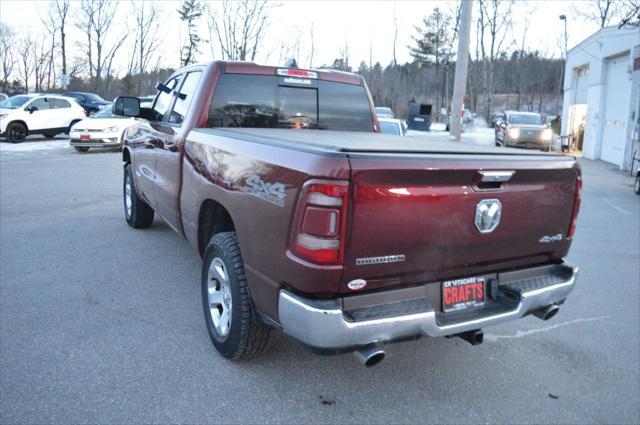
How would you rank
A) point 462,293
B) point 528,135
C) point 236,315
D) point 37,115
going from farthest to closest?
1. point 528,135
2. point 37,115
3. point 236,315
4. point 462,293

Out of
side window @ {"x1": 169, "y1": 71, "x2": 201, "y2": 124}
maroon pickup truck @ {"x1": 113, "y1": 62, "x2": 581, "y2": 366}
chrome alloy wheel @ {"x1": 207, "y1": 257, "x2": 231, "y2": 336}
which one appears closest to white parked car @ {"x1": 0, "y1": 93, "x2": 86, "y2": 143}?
side window @ {"x1": 169, "y1": 71, "x2": 201, "y2": 124}

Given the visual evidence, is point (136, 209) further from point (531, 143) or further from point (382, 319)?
point (531, 143)

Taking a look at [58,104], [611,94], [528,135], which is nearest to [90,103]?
[58,104]

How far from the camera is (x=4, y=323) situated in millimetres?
4039

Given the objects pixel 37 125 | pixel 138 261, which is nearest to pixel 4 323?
pixel 138 261

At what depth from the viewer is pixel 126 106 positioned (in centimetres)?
526

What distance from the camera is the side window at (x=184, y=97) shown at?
4736 mm

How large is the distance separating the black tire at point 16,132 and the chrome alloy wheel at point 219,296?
18629mm

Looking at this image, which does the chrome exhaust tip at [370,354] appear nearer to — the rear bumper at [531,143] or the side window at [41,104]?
the side window at [41,104]

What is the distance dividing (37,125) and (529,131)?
19.9 metres

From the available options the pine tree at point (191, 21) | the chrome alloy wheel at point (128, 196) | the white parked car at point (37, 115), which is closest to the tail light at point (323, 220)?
the chrome alloy wheel at point (128, 196)

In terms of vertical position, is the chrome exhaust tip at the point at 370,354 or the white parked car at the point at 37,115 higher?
the white parked car at the point at 37,115

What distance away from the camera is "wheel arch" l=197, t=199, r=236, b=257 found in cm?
387

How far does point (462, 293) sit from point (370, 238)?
786 mm
